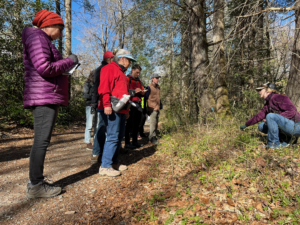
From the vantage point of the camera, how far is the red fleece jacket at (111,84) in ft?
10.5

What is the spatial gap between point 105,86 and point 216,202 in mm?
2326

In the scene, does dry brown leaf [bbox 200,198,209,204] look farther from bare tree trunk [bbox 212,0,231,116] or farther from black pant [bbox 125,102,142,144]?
bare tree trunk [bbox 212,0,231,116]

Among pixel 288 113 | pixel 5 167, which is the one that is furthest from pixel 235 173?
pixel 5 167

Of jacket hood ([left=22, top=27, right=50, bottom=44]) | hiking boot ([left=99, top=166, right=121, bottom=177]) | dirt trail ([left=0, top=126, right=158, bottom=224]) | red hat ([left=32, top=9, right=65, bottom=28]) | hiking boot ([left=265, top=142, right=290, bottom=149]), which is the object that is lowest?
dirt trail ([left=0, top=126, right=158, bottom=224])

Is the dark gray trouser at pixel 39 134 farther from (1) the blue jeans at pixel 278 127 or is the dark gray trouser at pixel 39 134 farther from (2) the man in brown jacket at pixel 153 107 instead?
(1) the blue jeans at pixel 278 127

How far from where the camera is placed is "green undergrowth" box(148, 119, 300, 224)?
7.25ft

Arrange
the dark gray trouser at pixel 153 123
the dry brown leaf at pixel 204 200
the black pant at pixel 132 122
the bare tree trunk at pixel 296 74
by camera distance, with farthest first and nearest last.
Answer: the dark gray trouser at pixel 153 123, the black pant at pixel 132 122, the bare tree trunk at pixel 296 74, the dry brown leaf at pixel 204 200

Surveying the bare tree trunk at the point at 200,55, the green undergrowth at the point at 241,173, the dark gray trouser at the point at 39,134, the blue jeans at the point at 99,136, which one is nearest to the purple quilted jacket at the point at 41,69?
the dark gray trouser at the point at 39,134

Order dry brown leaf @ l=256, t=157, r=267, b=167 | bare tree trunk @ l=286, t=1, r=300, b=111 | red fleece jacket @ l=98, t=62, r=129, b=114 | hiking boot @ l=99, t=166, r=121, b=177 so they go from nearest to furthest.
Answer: dry brown leaf @ l=256, t=157, r=267, b=167
red fleece jacket @ l=98, t=62, r=129, b=114
hiking boot @ l=99, t=166, r=121, b=177
bare tree trunk @ l=286, t=1, r=300, b=111

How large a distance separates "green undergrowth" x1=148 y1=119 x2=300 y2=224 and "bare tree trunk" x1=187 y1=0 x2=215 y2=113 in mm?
1345

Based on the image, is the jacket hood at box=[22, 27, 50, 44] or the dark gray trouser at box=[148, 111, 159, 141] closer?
the jacket hood at box=[22, 27, 50, 44]

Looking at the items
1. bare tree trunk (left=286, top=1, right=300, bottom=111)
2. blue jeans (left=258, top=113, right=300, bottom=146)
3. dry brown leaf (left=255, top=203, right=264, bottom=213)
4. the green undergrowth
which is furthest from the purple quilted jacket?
bare tree trunk (left=286, top=1, right=300, bottom=111)

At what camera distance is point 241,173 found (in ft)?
9.47

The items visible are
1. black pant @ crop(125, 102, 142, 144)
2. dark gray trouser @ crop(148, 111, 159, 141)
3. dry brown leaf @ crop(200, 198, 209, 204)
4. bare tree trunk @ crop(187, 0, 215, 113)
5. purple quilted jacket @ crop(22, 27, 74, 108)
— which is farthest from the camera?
bare tree trunk @ crop(187, 0, 215, 113)
